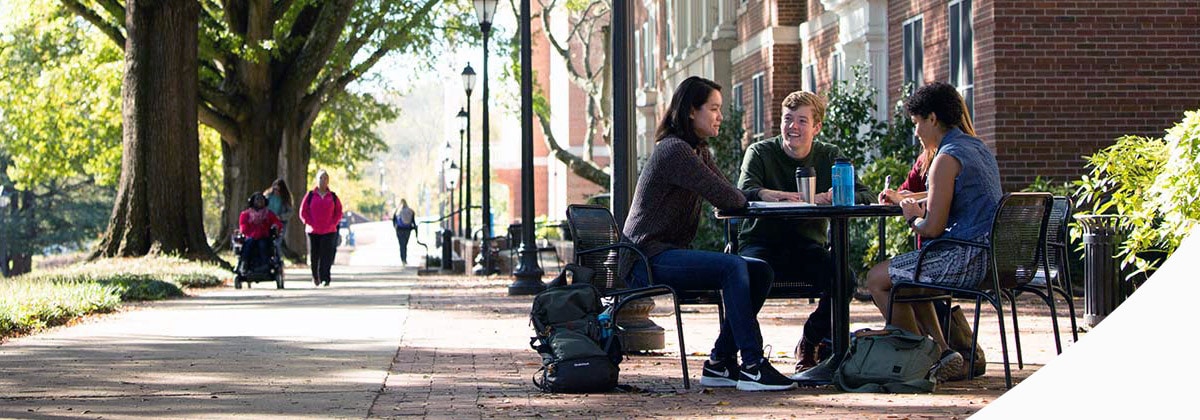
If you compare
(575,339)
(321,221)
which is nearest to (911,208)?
(575,339)

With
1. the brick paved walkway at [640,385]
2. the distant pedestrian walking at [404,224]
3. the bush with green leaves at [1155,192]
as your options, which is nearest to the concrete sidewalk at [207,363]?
the brick paved walkway at [640,385]

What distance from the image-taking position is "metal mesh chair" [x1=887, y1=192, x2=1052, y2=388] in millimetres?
8664

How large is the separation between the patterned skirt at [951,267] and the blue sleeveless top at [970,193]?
73 millimetres

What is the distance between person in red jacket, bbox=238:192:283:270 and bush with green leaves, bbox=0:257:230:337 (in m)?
0.67

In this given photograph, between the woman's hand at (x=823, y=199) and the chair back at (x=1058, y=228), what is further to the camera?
the chair back at (x=1058, y=228)

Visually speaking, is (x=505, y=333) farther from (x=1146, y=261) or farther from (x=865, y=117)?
(x=865, y=117)

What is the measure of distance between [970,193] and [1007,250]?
33 cm

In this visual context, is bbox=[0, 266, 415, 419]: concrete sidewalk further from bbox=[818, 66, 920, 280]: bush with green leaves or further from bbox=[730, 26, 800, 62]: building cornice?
bbox=[730, 26, 800, 62]: building cornice

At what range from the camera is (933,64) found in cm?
1961

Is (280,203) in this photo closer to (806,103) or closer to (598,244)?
(598,244)

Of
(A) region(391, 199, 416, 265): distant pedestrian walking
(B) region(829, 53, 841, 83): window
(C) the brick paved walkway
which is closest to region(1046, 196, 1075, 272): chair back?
(C) the brick paved walkway

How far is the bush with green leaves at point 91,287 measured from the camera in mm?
14766

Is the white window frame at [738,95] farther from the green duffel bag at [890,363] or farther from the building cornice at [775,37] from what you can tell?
the green duffel bag at [890,363]

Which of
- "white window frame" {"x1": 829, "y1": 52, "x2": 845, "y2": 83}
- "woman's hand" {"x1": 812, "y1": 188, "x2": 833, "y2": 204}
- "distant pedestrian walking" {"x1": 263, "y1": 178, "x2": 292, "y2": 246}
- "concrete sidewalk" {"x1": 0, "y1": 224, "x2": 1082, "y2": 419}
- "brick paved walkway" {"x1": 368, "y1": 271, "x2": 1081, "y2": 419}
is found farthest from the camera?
"distant pedestrian walking" {"x1": 263, "y1": 178, "x2": 292, "y2": 246}
